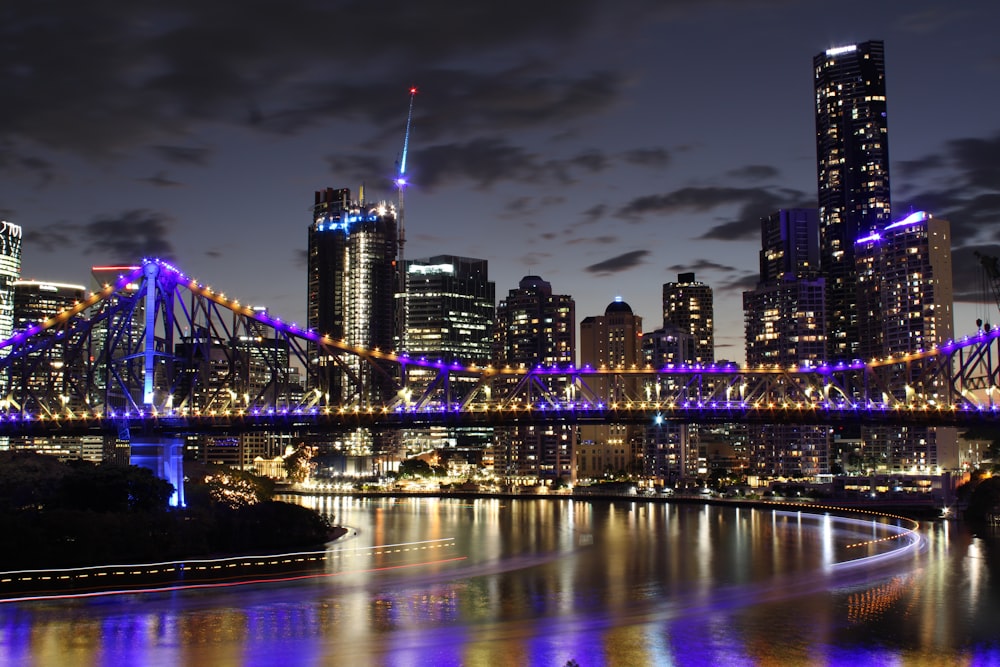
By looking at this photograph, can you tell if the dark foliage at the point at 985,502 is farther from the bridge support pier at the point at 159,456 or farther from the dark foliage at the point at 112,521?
the bridge support pier at the point at 159,456

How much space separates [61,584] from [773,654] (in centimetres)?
3140

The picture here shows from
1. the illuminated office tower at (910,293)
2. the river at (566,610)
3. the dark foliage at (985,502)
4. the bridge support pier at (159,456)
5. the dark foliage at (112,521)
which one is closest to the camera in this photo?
the river at (566,610)

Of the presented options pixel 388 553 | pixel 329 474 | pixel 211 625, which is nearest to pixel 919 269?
pixel 329 474

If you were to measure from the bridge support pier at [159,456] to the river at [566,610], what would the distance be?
1234cm

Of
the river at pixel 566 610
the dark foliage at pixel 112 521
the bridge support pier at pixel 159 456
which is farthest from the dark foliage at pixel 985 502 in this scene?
the bridge support pier at pixel 159 456

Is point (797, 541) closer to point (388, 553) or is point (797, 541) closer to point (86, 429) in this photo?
point (388, 553)

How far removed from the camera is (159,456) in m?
72.9

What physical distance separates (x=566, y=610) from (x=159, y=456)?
37396 millimetres

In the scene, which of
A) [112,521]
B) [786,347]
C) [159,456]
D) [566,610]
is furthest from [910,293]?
[112,521]

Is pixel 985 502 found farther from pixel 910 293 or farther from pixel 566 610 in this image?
pixel 910 293

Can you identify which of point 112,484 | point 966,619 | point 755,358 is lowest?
point 966,619

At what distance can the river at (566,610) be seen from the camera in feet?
121

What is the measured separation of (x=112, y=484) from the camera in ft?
202

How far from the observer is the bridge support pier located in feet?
238
